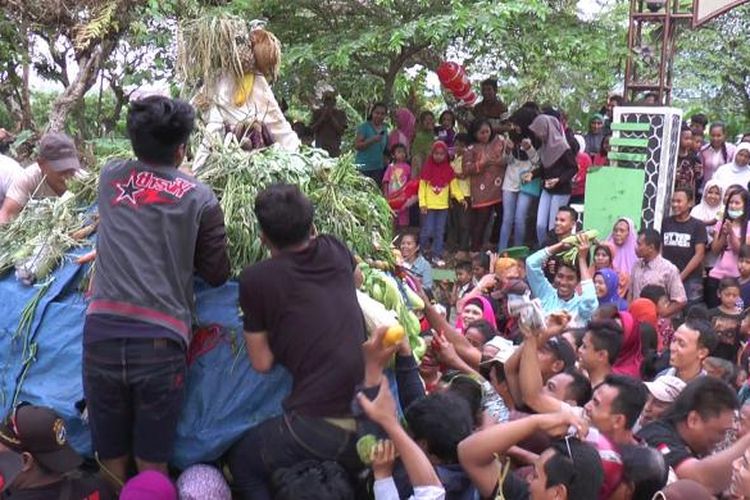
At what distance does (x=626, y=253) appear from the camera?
8.47 metres

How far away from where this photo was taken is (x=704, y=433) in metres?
4.20

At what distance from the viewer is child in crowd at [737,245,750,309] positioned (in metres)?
7.57

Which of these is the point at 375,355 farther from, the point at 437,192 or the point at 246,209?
the point at 437,192

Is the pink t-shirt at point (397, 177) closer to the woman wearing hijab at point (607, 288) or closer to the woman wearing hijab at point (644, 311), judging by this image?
the woman wearing hijab at point (607, 288)

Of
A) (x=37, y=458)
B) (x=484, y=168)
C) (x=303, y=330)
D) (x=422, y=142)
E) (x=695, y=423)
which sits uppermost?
(x=422, y=142)

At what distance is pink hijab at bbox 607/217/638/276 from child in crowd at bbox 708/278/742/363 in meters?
1.02

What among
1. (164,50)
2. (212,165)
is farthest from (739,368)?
(164,50)

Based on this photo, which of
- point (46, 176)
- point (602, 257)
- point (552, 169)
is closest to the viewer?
point (46, 176)

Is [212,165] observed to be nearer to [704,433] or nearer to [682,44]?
[704,433]

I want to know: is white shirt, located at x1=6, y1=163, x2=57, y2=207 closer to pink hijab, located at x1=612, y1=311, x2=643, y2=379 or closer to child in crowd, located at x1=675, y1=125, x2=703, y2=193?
pink hijab, located at x1=612, y1=311, x2=643, y2=379

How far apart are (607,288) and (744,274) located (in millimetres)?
1407

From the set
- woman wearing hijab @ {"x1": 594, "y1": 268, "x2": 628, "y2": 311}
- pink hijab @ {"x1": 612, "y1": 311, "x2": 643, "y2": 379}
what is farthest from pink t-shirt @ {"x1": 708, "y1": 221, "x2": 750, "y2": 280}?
pink hijab @ {"x1": 612, "y1": 311, "x2": 643, "y2": 379}

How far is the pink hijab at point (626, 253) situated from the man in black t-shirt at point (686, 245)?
41 centimetres

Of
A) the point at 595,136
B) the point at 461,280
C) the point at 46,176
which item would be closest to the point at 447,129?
the point at 595,136
